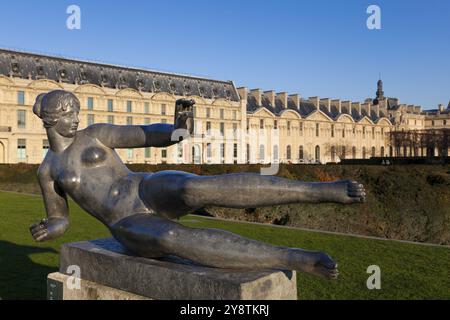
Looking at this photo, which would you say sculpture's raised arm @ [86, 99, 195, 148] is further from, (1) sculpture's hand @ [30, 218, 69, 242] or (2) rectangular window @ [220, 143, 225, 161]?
(2) rectangular window @ [220, 143, 225, 161]

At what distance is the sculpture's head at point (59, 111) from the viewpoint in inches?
139

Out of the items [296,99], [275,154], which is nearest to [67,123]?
[275,154]

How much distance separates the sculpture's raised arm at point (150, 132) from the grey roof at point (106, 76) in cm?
4528

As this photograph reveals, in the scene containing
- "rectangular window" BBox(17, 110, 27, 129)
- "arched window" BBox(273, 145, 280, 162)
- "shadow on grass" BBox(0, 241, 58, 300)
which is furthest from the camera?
"arched window" BBox(273, 145, 280, 162)

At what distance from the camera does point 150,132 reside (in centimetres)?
353

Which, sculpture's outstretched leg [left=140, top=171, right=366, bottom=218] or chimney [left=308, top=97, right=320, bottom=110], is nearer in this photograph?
sculpture's outstretched leg [left=140, top=171, right=366, bottom=218]

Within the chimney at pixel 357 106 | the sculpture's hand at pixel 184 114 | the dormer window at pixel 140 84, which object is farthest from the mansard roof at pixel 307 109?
the sculpture's hand at pixel 184 114

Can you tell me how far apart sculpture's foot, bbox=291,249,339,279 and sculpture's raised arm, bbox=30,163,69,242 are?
191 centimetres

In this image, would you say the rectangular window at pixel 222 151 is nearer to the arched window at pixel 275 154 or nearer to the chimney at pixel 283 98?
the arched window at pixel 275 154

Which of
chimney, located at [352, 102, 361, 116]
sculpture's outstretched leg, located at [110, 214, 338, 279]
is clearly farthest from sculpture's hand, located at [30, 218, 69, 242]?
chimney, located at [352, 102, 361, 116]

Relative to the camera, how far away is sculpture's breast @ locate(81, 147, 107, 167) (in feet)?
11.6

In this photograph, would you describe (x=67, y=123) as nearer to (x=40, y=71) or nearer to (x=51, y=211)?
(x=51, y=211)

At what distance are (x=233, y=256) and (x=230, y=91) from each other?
5857 centimetres

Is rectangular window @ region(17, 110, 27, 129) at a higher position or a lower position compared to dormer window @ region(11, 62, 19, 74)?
lower
